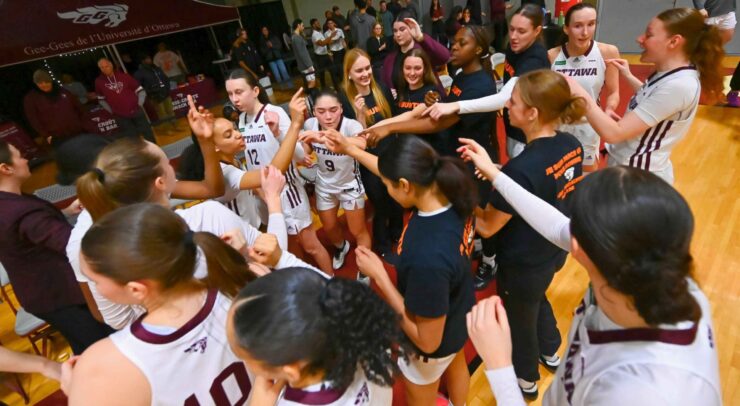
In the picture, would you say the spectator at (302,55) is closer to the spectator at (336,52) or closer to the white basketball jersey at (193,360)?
the spectator at (336,52)

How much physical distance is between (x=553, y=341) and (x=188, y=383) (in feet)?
6.48

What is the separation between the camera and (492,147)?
2.88 meters

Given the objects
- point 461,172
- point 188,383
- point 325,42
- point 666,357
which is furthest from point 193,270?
point 325,42

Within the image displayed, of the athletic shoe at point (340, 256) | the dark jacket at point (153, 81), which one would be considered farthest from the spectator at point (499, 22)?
the athletic shoe at point (340, 256)

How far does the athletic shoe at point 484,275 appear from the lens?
2943mm

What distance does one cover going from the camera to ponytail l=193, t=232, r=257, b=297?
1136mm

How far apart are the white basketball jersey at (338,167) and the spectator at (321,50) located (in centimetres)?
633

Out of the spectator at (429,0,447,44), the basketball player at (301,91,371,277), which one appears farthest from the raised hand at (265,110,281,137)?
the spectator at (429,0,447,44)

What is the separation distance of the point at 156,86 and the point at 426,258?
8.05m

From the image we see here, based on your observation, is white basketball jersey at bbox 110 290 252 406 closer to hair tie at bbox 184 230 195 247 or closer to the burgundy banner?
hair tie at bbox 184 230 195 247

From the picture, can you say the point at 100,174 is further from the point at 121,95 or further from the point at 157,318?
the point at 121,95

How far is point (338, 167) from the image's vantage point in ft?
9.46

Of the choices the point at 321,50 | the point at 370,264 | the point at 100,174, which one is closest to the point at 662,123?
the point at 370,264

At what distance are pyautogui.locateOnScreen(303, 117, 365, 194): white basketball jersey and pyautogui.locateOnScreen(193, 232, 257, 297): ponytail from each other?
1.71 metres
